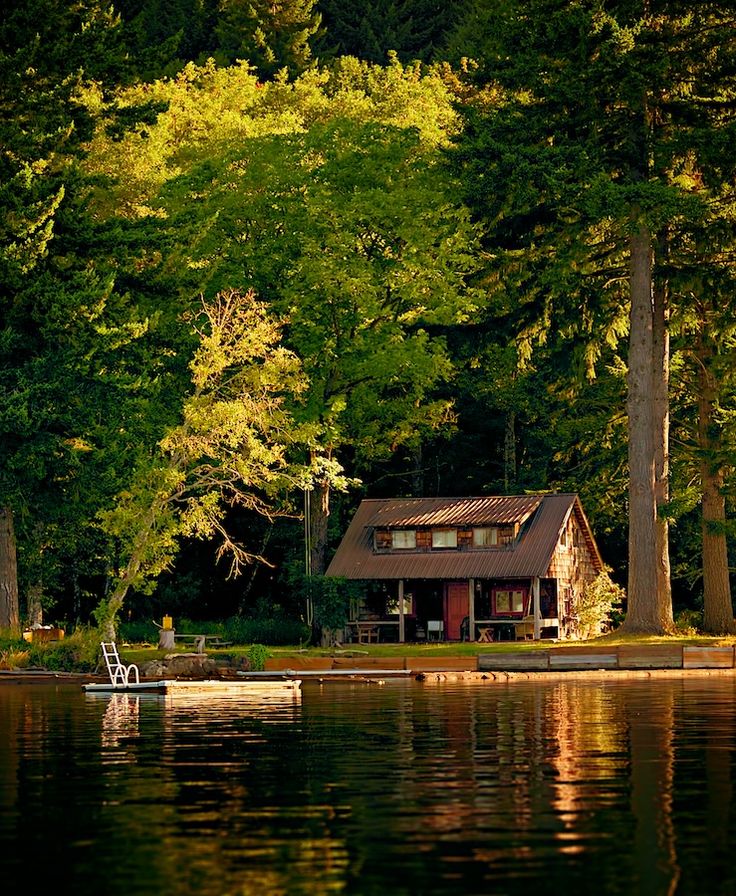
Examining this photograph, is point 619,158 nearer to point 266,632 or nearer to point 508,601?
point 508,601

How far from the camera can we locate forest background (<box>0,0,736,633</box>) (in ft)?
191

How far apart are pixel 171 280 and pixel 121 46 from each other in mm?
8734

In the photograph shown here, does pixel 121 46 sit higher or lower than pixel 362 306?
higher

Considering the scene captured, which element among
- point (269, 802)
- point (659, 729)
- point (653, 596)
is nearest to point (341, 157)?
point (653, 596)

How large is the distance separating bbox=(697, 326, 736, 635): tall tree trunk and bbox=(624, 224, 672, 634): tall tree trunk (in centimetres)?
462

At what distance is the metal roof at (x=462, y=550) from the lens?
67.1 metres

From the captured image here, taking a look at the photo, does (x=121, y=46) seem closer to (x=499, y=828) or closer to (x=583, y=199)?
(x=583, y=199)

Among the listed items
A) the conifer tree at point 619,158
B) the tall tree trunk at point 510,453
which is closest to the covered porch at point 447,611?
the conifer tree at point 619,158

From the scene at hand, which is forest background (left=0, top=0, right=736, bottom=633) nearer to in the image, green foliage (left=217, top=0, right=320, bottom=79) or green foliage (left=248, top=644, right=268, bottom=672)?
green foliage (left=248, top=644, right=268, bottom=672)

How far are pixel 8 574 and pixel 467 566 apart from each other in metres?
18.0

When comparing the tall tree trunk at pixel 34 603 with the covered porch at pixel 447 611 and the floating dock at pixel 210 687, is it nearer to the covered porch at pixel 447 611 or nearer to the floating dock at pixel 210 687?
the covered porch at pixel 447 611

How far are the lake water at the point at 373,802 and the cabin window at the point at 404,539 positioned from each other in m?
30.7

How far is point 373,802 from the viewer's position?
837 inches

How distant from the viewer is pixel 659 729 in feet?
106
